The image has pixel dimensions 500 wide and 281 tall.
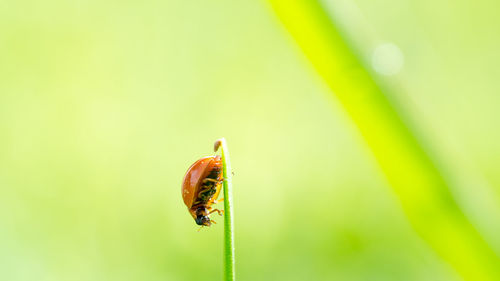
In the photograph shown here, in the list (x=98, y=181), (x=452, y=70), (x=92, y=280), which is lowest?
(x=92, y=280)

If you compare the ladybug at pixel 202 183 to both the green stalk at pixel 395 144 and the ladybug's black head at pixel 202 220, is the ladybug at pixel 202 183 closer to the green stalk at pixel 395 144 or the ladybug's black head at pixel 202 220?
the ladybug's black head at pixel 202 220

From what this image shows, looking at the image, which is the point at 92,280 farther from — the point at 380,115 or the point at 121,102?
the point at 380,115

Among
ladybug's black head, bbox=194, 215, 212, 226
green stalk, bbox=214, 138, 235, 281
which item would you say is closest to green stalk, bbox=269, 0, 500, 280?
green stalk, bbox=214, 138, 235, 281

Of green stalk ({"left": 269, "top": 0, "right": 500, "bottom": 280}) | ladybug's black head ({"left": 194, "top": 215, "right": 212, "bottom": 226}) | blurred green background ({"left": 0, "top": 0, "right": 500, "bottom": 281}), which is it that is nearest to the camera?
green stalk ({"left": 269, "top": 0, "right": 500, "bottom": 280})

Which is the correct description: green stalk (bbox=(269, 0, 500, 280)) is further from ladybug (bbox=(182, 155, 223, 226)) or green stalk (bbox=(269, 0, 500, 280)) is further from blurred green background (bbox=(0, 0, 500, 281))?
blurred green background (bbox=(0, 0, 500, 281))

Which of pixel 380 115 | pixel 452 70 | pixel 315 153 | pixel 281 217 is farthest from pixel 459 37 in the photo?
pixel 380 115

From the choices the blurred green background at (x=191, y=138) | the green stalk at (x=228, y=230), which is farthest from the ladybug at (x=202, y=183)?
the green stalk at (x=228, y=230)
